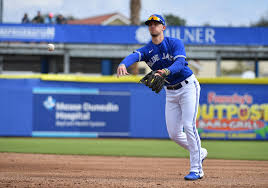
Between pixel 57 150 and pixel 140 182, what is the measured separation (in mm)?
5156

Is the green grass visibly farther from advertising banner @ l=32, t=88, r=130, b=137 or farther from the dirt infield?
the dirt infield

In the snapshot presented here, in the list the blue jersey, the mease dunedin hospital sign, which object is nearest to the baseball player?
the blue jersey

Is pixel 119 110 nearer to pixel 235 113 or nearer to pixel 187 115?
pixel 235 113

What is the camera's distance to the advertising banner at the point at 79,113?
13.0m

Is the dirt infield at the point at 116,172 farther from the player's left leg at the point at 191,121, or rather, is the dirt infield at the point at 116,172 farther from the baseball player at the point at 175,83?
the baseball player at the point at 175,83

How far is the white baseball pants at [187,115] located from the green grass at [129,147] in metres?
3.66

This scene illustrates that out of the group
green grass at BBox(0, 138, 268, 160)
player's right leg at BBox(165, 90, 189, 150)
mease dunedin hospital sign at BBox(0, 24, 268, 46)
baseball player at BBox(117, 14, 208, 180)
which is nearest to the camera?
baseball player at BBox(117, 14, 208, 180)

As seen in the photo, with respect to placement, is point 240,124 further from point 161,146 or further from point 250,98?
point 161,146

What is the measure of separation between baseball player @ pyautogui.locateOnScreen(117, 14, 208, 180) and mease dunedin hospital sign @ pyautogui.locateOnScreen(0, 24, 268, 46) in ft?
51.2

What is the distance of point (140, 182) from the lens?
17.3ft

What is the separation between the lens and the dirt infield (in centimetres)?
519

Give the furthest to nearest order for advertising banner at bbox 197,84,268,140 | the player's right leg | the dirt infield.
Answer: advertising banner at bbox 197,84,268,140, the player's right leg, the dirt infield

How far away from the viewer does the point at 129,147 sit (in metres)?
11.0

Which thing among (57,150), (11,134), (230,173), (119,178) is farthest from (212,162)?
(11,134)
